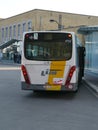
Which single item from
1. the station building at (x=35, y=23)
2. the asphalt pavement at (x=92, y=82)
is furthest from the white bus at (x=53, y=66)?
the station building at (x=35, y=23)

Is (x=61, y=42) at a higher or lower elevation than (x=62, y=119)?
higher

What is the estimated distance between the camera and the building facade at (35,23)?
64250mm

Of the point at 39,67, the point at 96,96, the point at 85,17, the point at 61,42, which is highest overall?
the point at 85,17

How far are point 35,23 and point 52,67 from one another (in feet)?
162

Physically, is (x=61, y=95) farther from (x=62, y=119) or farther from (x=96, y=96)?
(x=62, y=119)

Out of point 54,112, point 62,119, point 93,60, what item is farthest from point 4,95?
point 93,60

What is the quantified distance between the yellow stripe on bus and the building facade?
45379mm

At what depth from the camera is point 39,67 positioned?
583 inches

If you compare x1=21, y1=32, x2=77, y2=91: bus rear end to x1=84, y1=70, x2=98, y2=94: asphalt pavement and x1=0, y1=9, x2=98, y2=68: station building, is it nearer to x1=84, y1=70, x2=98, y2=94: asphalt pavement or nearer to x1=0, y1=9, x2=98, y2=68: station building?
x1=84, y1=70, x2=98, y2=94: asphalt pavement

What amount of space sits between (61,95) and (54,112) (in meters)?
4.75

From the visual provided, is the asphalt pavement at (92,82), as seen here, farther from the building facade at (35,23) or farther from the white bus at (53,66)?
the building facade at (35,23)

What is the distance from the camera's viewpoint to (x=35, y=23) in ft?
209

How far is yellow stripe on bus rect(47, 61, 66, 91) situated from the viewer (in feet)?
48.2

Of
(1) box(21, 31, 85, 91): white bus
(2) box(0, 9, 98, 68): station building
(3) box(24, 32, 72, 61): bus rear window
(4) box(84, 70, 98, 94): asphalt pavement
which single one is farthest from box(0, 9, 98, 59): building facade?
(1) box(21, 31, 85, 91): white bus
